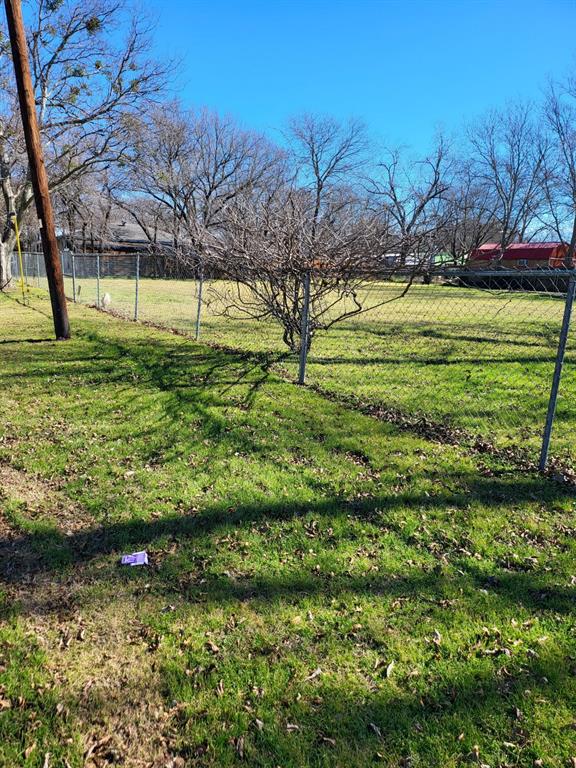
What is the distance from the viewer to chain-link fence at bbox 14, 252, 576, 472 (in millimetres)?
5312

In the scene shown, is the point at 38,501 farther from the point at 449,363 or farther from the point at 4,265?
the point at 4,265

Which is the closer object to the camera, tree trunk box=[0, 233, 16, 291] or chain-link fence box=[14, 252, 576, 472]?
chain-link fence box=[14, 252, 576, 472]

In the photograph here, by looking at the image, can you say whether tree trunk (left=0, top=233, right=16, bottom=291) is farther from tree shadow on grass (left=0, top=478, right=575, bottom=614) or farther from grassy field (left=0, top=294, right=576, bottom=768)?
tree shadow on grass (left=0, top=478, right=575, bottom=614)

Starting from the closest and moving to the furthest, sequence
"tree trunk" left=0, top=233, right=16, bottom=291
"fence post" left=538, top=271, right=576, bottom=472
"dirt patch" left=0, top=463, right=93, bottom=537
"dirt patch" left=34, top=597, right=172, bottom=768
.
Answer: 1. "dirt patch" left=34, top=597, right=172, bottom=768
2. "dirt patch" left=0, top=463, right=93, bottom=537
3. "fence post" left=538, top=271, right=576, bottom=472
4. "tree trunk" left=0, top=233, right=16, bottom=291

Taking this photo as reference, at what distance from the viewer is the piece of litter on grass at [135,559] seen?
10.00ft

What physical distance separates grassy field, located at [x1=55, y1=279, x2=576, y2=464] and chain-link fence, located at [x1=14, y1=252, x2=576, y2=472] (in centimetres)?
1

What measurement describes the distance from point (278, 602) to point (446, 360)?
23.2 ft

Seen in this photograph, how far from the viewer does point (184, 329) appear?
12398mm

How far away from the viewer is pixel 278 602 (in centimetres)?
274

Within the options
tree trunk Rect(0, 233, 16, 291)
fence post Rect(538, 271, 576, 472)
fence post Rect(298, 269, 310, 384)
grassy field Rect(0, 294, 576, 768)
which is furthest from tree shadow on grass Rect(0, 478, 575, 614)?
tree trunk Rect(0, 233, 16, 291)

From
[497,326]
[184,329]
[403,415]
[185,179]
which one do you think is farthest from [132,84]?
[185,179]

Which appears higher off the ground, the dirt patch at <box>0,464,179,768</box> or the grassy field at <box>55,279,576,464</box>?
the grassy field at <box>55,279,576,464</box>

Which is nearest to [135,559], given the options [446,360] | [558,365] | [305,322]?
[558,365]

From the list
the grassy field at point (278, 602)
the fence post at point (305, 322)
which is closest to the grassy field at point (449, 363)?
the fence post at point (305, 322)
